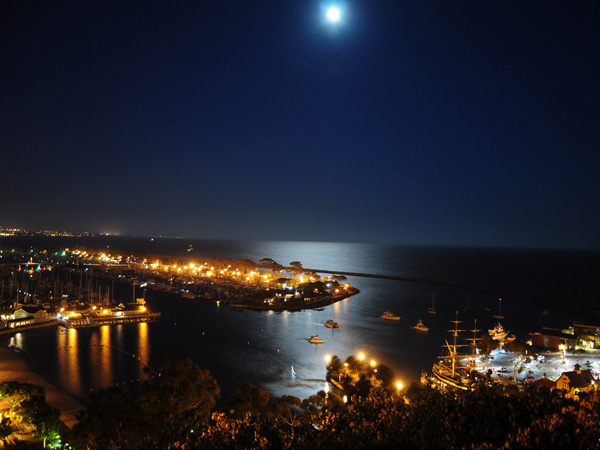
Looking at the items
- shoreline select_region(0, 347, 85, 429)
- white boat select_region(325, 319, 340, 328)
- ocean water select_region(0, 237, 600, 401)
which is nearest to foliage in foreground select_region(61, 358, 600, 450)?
shoreline select_region(0, 347, 85, 429)

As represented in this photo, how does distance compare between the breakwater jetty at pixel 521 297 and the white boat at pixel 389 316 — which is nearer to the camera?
the white boat at pixel 389 316

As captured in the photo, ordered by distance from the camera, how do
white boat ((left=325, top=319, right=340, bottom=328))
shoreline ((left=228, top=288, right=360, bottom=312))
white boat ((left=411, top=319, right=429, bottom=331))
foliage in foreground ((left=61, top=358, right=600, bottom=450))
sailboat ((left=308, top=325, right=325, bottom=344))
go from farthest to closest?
shoreline ((left=228, top=288, right=360, bottom=312))
white boat ((left=325, top=319, right=340, bottom=328))
white boat ((left=411, top=319, right=429, bottom=331))
sailboat ((left=308, top=325, right=325, bottom=344))
foliage in foreground ((left=61, top=358, right=600, bottom=450))

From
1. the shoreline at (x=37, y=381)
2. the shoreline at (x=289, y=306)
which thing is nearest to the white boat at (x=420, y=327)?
the shoreline at (x=289, y=306)

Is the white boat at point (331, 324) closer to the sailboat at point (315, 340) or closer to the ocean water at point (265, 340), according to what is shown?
the ocean water at point (265, 340)

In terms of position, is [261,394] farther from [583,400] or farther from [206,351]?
[206,351]

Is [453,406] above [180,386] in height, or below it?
above

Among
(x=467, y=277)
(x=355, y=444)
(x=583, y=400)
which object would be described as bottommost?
(x=467, y=277)

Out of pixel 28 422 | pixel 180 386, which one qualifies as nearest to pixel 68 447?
pixel 28 422

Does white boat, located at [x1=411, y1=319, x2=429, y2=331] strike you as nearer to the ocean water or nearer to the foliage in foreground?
the ocean water
